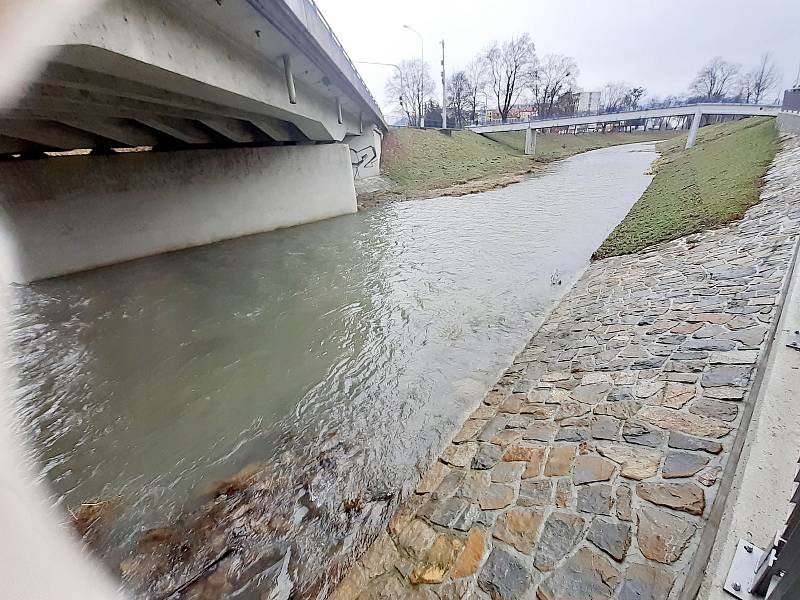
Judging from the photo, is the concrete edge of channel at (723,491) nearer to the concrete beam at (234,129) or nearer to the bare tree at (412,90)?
the concrete beam at (234,129)

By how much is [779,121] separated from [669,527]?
2780 centimetres

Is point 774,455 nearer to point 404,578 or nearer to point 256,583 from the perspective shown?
point 404,578

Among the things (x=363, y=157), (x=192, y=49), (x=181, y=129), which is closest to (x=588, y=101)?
(x=363, y=157)

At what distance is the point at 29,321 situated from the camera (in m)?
7.88

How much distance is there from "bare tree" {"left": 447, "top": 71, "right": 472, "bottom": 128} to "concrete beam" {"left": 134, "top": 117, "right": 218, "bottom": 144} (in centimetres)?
5723

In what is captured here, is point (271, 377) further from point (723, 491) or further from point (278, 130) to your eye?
point (278, 130)

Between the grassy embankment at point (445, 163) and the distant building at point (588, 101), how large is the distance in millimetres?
40181

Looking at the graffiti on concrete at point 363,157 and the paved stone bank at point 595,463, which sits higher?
the graffiti on concrete at point 363,157

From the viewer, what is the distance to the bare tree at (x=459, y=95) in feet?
207

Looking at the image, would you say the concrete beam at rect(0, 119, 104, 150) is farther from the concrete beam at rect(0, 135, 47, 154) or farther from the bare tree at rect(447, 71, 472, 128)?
the bare tree at rect(447, 71, 472, 128)

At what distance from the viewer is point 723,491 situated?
2463 millimetres

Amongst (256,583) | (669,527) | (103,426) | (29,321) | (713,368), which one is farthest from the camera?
(29,321)

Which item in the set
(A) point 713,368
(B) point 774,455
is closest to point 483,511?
(B) point 774,455

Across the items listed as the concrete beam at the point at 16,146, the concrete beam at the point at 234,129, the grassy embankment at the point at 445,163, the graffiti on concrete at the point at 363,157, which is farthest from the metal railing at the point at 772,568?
the graffiti on concrete at the point at 363,157
